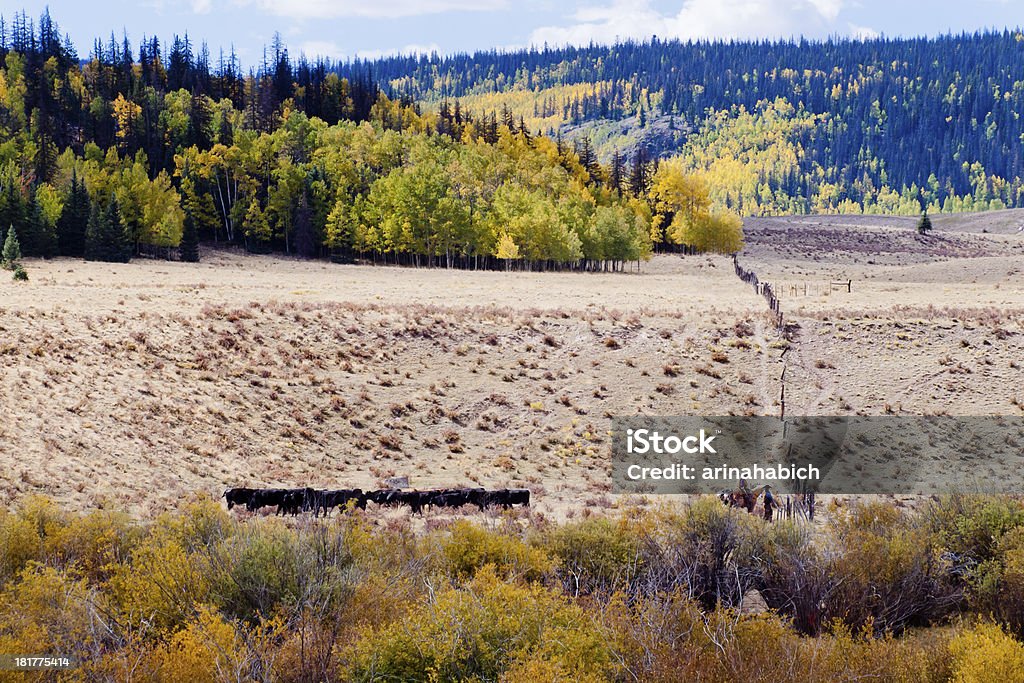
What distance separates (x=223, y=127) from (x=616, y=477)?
99345 millimetres

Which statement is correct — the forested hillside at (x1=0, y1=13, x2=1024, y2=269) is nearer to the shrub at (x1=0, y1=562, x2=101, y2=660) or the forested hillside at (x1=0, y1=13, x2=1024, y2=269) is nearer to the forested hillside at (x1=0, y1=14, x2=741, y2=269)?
the forested hillside at (x1=0, y1=14, x2=741, y2=269)

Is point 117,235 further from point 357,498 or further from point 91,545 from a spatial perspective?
point 91,545

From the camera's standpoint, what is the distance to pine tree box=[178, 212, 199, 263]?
82.9 m

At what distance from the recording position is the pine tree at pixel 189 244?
8294 cm

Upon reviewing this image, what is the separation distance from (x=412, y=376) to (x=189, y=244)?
181 feet

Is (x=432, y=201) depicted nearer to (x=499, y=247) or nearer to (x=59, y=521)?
(x=499, y=247)

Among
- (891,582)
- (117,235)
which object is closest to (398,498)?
(891,582)

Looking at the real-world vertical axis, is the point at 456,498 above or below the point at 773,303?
below

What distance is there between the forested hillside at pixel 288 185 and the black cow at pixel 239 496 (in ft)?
195

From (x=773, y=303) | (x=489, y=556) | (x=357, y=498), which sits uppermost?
(x=773, y=303)

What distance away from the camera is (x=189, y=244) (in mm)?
84438

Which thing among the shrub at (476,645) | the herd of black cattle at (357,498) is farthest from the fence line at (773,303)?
the shrub at (476,645)

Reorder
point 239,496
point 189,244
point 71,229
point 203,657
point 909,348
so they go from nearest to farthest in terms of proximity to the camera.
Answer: point 203,657 < point 239,496 < point 909,348 < point 71,229 < point 189,244

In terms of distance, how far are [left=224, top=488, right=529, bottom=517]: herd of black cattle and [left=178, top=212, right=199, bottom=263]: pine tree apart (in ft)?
Result: 216
